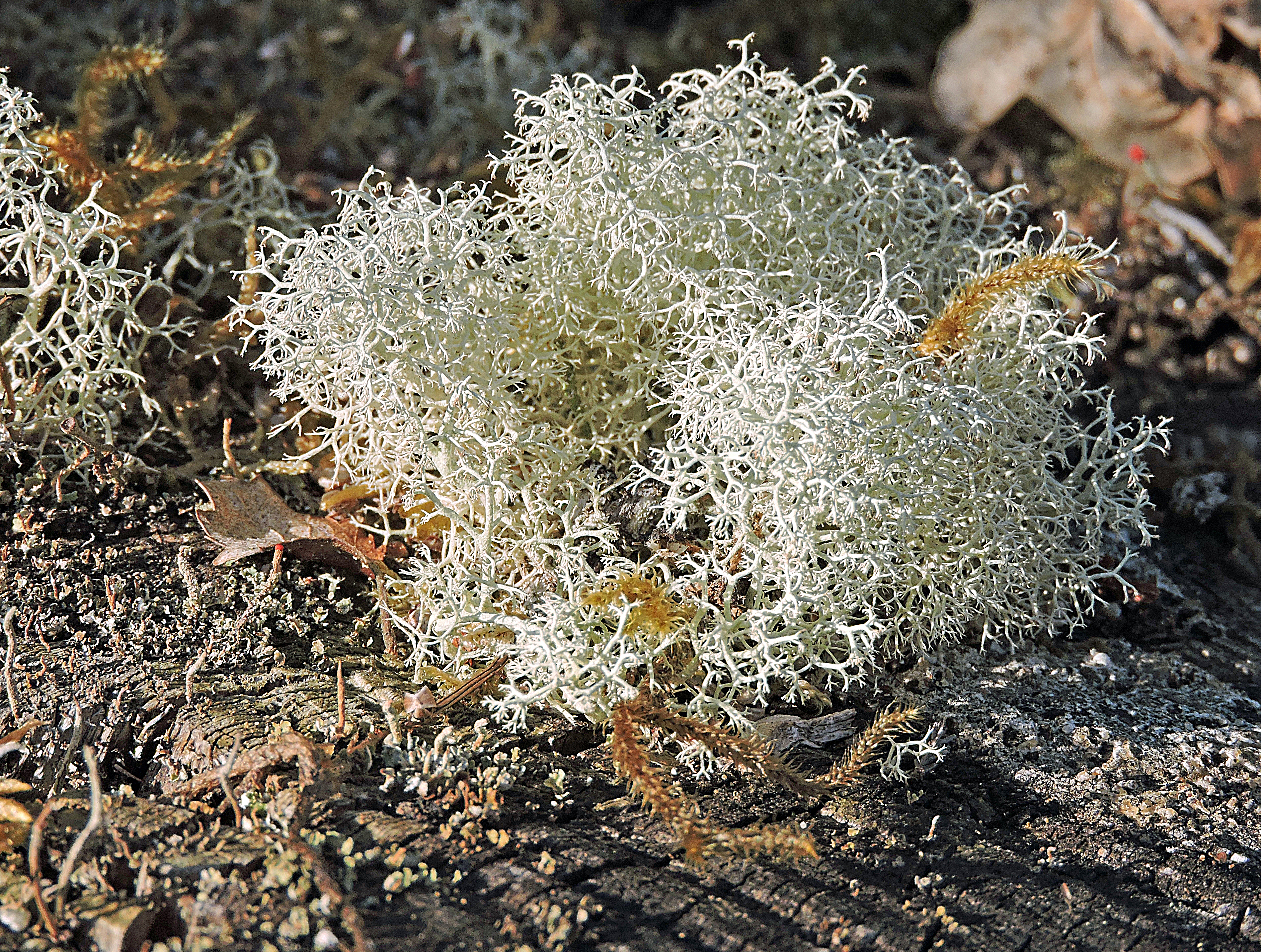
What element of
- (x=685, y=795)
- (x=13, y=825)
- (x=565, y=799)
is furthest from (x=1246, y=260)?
(x=13, y=825)

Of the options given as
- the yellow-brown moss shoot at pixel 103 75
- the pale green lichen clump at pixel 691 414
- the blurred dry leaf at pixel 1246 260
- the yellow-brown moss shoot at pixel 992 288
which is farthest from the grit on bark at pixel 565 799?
the blurred dry leaf at pixel 1246 260

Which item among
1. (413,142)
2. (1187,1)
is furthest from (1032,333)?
(413,142)

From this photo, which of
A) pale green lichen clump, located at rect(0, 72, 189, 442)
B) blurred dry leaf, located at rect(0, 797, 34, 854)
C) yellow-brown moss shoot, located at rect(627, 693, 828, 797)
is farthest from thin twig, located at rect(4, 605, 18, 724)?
yellow-brown moss shoot, located at rect(627, 693, 828, 797)

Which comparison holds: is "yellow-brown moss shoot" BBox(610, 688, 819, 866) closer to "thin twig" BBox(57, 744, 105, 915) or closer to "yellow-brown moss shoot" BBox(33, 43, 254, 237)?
"thin twig" BBox(57, 744, 105, 915)

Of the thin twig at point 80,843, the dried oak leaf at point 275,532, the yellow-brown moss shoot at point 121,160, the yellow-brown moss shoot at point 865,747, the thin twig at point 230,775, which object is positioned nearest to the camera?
the thin twig at point 80,843

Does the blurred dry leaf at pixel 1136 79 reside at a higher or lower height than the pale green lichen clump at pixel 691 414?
higher

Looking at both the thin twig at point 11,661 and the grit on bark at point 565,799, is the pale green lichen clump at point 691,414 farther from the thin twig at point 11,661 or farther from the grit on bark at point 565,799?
the thin twig at point 11,661

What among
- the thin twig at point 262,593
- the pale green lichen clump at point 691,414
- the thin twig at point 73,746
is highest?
the pale green lichen clump at point 691,414

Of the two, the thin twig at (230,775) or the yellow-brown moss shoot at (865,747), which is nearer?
the thin twig at (230,775)
